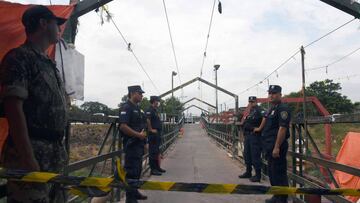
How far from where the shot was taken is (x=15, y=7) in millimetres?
3486

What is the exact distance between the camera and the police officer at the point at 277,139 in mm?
5965

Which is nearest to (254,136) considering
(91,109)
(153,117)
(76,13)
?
(153,117)

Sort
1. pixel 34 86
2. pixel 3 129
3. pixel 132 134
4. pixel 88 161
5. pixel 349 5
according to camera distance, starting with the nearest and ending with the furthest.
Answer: pixel 34 86 → pixel 3 129 → pixel 88 161 → pixel 132 134 → pixel 349 5

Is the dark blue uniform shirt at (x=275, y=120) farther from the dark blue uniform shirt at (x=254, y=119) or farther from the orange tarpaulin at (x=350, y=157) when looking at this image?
the orange tarpaulin at (x=350, y=157)

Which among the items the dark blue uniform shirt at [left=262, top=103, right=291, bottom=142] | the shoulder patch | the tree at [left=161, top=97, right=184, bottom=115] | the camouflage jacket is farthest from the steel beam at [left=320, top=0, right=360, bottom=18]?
the tree at [left=161, top=97, right=184, bottom=115]

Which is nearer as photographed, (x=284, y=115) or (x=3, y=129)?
(x=3, y=129)

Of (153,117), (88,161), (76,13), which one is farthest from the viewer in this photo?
(153,117)

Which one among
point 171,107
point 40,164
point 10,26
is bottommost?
point 40,164

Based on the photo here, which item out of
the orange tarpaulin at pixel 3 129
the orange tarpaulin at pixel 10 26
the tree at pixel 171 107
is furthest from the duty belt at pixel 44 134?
the tree at pixel 171 107

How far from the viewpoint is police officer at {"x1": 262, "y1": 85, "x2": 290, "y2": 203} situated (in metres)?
5.96

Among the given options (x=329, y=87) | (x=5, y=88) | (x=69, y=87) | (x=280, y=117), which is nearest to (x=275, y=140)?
(x=280, y=117)

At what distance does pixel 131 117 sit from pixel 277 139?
7.10ft

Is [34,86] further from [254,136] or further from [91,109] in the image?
[91,109]

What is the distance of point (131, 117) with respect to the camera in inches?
237
